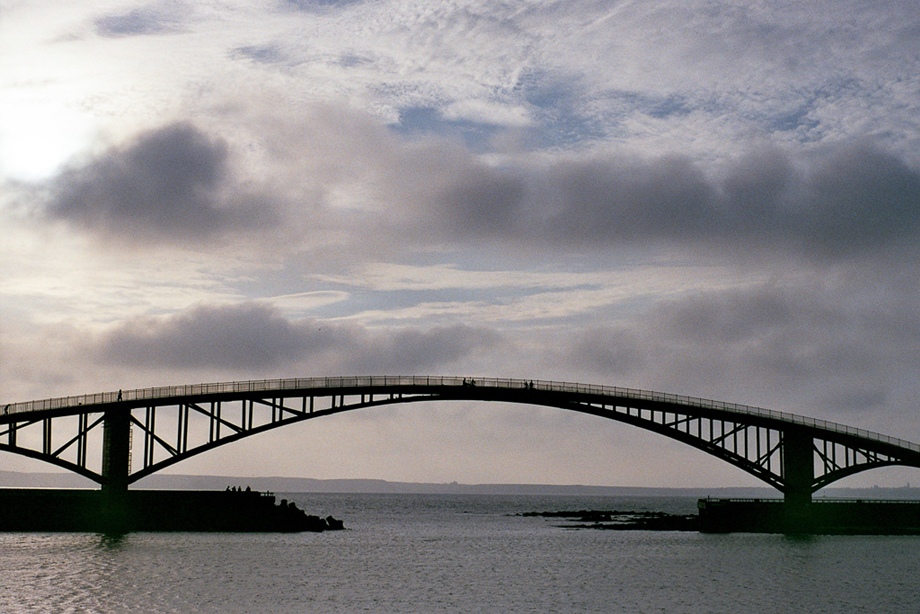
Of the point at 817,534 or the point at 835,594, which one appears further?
the point at 817,534

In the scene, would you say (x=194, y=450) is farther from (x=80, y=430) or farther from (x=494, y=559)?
(x=494, y=559)

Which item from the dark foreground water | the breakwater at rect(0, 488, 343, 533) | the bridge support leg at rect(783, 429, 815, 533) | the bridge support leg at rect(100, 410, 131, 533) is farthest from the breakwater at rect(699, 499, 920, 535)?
the bridge support leg at rect(100, 410, 131, 533)

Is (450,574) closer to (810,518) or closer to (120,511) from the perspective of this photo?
(120,511)

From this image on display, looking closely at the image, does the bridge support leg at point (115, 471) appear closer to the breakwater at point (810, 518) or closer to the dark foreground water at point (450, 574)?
the dark foreground water at point (450, 574)

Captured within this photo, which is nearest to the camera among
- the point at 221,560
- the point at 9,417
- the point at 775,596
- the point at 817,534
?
the point at 775,596

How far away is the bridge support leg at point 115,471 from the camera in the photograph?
96312 mm

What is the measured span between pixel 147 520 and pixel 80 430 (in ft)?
30.7

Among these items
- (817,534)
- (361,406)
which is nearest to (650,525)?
(817,534)

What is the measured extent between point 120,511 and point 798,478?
5926cm

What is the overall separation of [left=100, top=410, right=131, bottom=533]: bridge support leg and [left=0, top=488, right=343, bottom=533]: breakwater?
8cm

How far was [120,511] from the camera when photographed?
9675cm

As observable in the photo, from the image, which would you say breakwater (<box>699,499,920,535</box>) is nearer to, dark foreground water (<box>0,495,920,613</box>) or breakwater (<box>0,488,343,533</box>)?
dark foreground water (<box>0,495,920,613</box>)

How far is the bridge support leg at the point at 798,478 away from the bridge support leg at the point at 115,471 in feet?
190

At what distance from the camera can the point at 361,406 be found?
97750 millimetres
